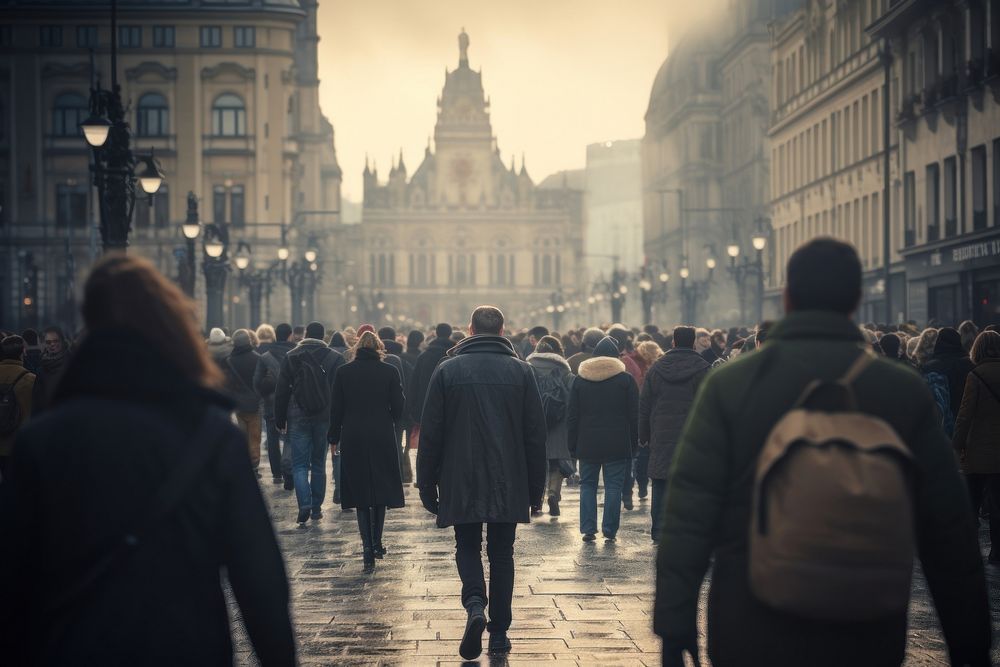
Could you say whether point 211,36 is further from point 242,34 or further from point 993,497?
point 993,497

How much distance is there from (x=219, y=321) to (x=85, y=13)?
4056 cm

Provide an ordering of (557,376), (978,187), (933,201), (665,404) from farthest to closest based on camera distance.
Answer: (933,201)
(978,187)
(557,376)
(665,404)

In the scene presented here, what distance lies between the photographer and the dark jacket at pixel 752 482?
410 centimetres

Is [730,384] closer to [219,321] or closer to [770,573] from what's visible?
[770,573]

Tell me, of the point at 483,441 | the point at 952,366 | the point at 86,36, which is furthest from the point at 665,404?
the point at 86,36

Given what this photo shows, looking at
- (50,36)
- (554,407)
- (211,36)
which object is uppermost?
(50,36)

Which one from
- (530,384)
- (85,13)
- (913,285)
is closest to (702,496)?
(530,384)

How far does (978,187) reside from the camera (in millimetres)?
32281

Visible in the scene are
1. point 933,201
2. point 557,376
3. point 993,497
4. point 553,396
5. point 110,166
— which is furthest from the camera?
point 933,201

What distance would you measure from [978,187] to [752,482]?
29.9m

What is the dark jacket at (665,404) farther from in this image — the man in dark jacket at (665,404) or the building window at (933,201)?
the building window at (933,201)

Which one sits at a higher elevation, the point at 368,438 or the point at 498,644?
the point at 368,438

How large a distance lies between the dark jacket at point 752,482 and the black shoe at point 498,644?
14.0ft

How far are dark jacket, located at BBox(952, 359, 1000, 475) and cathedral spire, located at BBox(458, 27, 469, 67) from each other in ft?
463
